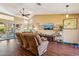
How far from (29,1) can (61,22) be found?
98cm

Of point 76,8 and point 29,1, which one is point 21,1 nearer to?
point 29,1

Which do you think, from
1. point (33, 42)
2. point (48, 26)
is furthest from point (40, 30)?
point (33, 42)

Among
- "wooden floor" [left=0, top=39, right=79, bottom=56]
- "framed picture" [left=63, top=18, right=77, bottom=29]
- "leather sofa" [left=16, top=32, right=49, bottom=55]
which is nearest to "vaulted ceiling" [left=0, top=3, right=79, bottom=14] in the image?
"framed picture" [left=63, top=18, right=77, bottom=29]

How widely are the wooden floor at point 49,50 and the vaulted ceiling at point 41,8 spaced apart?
81 cm

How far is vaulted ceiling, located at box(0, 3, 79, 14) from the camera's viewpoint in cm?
305

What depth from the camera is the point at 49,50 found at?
318 centimetres

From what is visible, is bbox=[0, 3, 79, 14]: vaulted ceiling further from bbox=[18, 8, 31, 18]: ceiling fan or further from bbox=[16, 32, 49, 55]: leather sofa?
bbox=[16, 32, 49, 55]: leather sofa

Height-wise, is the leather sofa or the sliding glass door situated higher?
the sliding glass door

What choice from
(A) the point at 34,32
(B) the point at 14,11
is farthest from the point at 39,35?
(B) the point at 14,11

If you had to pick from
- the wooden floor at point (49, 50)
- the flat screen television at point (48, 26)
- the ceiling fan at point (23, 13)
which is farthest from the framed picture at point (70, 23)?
the ceiling fan at point (23, 13)

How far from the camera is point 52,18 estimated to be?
3176mm

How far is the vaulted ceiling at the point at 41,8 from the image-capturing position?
A: 3.05 meters

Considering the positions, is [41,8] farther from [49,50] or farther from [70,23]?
[49,50]

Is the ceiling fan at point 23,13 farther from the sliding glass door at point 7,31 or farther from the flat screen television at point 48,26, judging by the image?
the flat screen television at point 48,26
